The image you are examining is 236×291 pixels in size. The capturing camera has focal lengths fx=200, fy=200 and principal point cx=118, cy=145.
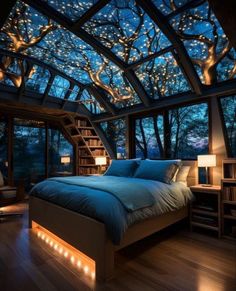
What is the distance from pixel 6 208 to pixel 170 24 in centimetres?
467

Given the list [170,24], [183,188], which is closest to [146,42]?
[170,24]

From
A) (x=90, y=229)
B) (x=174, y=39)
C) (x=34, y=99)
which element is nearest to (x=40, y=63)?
(x=34, y=99)

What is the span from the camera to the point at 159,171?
126 inches

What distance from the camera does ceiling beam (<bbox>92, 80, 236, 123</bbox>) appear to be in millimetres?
3337

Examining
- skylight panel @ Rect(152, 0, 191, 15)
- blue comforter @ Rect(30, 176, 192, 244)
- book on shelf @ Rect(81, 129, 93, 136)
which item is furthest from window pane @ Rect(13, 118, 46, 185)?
skylight panel @ Rect(152, 0, 191, 15)

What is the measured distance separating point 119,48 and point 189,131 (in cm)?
209

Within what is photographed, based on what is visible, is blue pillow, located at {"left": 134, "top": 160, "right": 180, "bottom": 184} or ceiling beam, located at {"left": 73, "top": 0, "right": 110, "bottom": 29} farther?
blue pillow, located at {"left": 134, "top": 160, "right": 180, "bottom": 184}

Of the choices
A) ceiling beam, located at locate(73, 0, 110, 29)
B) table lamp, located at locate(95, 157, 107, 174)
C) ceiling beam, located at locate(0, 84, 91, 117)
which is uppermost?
ceiling beam, located at locate(73, 0, 110, 29)

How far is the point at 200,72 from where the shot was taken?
11.5 ft

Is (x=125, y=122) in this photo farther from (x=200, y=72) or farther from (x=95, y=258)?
(x=95, y=258)

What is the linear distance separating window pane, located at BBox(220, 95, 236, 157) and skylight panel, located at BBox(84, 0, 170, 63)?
143 centimetres

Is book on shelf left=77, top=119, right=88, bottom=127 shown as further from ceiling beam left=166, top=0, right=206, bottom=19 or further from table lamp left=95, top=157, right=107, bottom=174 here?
ceiling beam left=166, top=0, right=206, bottom=19

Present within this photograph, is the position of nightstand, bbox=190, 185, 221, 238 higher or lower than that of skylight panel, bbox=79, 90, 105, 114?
lower

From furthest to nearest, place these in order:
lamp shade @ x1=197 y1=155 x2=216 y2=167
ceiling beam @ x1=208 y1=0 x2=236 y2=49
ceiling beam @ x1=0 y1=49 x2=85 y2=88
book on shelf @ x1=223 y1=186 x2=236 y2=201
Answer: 1. ceiling beam @ x1=0 y1=49 x2=85 y2=88
2. lamp shade @ x1=197 y1=155 x2=216 y2=167
3. book on shelf @ x1=223 y1=186 x2=236 y2=201
4. ceiling beam @ x1=208 y1=0 x2=236 y2=49
